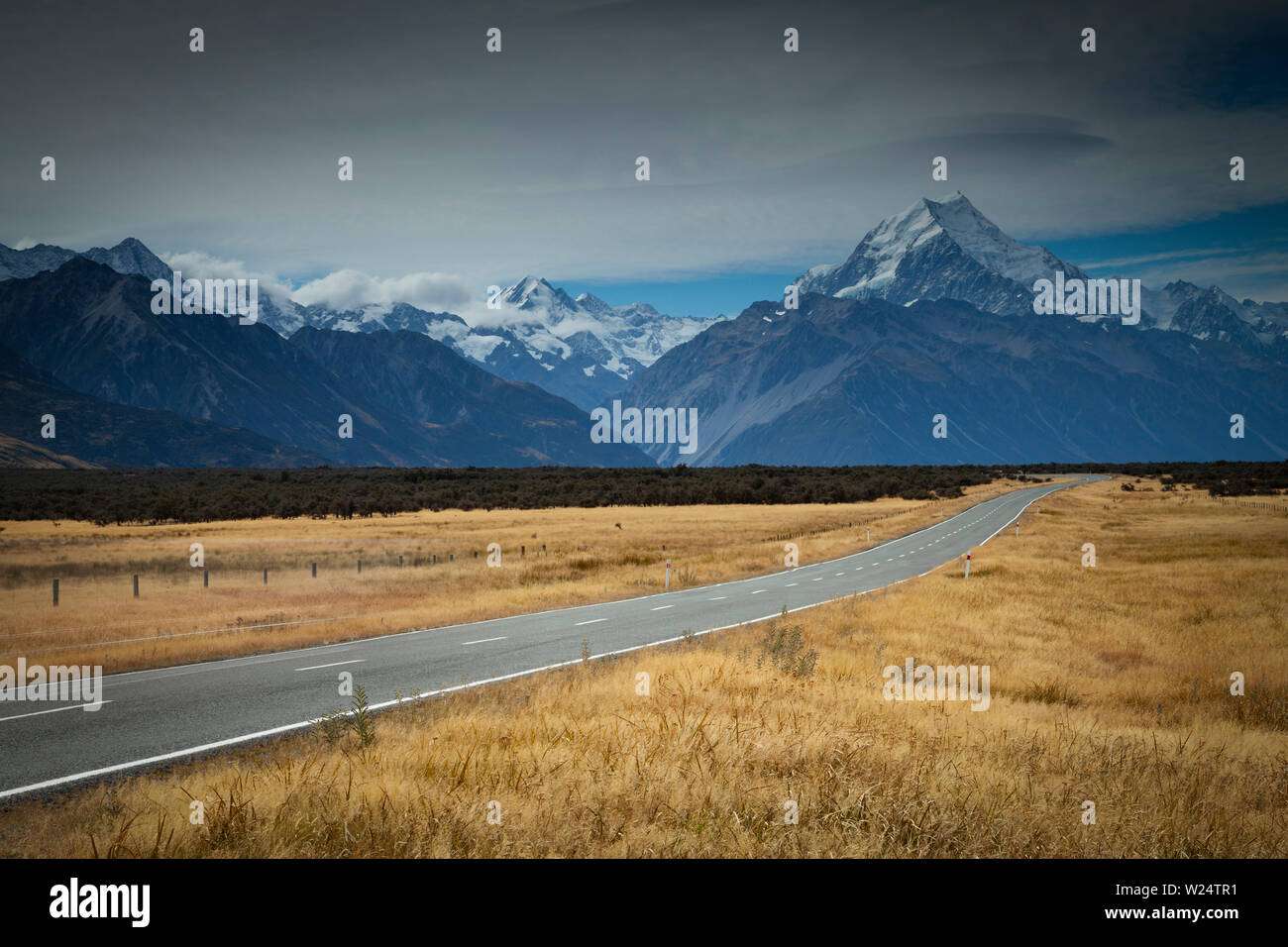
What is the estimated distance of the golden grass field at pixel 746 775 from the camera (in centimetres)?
543

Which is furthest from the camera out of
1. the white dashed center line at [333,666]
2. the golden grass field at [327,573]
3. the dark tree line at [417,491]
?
the dark tree line at [417,491]

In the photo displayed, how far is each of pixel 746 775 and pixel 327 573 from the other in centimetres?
3356

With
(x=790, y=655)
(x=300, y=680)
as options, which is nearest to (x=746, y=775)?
(x=790, y=655)

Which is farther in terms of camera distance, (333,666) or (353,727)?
(333,666)

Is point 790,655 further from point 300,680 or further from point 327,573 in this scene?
point 327,573

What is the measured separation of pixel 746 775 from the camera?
6762mm

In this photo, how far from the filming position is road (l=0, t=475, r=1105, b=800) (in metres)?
8.92

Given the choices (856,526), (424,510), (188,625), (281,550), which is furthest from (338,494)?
(188,625)

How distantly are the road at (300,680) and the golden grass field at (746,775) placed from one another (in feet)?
3.64

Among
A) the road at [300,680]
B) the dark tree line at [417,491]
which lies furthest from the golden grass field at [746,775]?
the dark tree line at [417,491]

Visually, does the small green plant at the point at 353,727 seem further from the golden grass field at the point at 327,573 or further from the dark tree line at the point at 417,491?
the dark tree line at the point at 417,491
